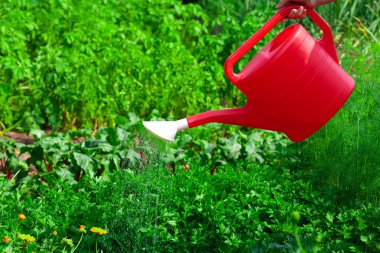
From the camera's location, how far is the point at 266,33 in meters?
2.79

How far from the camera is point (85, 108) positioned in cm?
530

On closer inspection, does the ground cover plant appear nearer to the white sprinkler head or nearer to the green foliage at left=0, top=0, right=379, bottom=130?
the green foliage at left=0, top=0, right=379, bottom=130

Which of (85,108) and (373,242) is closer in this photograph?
(373,242)

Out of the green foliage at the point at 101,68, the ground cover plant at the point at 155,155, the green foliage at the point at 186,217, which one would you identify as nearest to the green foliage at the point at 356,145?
the ground cover plant at the point at 155,155

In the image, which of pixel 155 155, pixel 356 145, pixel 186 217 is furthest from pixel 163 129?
pixel 356 145

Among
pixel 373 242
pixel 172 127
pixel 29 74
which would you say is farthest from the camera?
pixel 29 74

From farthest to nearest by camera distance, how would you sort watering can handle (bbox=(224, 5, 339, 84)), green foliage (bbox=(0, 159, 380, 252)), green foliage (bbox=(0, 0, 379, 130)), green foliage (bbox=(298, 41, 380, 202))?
1. green foliage (bbox=(0, 0, 379, 130))
2. green foliage (bbox=(298, 41, 380, 202))
3. green foliage (bbox=(0, 159, 380, 252))
4. watering can handle (bbox=(224, 5, 339, 84))

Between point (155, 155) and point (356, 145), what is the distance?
922mm

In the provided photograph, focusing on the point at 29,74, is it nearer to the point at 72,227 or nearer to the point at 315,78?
the point at 72,227

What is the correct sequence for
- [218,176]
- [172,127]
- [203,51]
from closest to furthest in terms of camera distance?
[172,127] → [218,176] → [203,51]

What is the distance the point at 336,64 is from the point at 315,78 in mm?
115

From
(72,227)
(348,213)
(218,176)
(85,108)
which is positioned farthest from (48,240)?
(85,108)

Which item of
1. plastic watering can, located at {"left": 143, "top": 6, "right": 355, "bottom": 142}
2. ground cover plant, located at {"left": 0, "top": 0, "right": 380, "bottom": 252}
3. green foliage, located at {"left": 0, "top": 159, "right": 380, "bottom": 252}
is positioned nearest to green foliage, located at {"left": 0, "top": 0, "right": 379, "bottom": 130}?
ground cover plant, located at {"left": 0, "top": 0, "right": 380, "bottom": 252}

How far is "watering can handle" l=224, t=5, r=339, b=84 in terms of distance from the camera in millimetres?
2723
